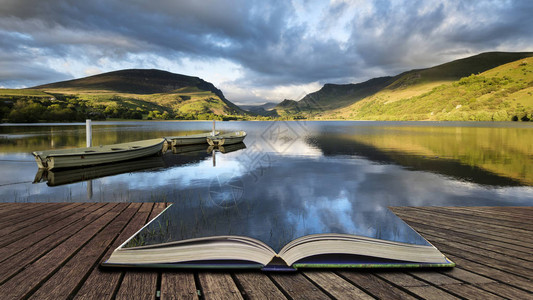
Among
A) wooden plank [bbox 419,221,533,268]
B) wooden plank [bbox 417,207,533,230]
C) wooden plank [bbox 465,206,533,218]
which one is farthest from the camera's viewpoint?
wooden plank [bbox 465,206,533,218]

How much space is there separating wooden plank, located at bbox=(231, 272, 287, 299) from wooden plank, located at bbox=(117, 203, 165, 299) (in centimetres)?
101

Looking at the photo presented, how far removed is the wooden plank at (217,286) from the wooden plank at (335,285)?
0.97 metres

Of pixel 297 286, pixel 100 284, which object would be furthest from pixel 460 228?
pixel 100 284

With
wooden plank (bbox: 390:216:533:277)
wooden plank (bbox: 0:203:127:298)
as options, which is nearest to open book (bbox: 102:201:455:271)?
wooden plank (bbox: 0:203:127:298)

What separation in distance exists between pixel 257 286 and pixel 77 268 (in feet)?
8.20

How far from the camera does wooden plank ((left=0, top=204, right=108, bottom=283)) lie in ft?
11.2

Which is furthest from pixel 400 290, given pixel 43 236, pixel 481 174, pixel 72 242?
pixel 481 174

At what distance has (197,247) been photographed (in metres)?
3.50

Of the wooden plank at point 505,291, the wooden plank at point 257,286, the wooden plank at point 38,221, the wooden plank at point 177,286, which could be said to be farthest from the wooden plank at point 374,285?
the wooden plank at point 38,221

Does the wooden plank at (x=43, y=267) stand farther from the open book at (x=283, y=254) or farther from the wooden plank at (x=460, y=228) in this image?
the wooden plank at (x=460, y=228)

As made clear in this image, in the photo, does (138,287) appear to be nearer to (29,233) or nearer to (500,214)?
(29,233)

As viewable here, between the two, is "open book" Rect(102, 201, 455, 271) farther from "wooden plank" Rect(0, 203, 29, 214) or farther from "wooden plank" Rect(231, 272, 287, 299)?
"wooden plank" Rect(0, 203, 29, 214)

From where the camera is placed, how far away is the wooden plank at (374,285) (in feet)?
9.34

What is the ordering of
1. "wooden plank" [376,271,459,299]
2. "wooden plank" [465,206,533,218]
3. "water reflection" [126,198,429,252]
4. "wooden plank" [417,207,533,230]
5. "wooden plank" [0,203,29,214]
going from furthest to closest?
"water reflection" [126,198,429,252], "wooden plank" [465,206,533,218], "wooden plank" [0,203,29,214], "wooden plank" [417,207,533,230], "wooden plank" [376,271,459,299]
